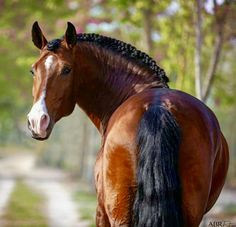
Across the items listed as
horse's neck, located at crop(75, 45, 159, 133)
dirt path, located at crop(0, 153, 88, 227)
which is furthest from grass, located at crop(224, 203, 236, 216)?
horse's neck, located at crop(75, 45, 159, 133)

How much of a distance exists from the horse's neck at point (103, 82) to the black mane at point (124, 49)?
0.07 metres

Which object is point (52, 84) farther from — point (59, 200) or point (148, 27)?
point (59, 200)

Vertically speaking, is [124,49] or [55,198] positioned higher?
[124,49]

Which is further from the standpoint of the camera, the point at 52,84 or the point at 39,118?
the point at 52,84

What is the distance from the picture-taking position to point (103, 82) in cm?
399

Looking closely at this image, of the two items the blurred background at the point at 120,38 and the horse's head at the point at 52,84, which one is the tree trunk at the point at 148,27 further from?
the horse's head at the point at 52,84

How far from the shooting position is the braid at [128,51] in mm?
3855

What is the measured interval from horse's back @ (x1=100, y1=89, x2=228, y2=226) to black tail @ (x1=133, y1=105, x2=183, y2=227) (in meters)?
0.07

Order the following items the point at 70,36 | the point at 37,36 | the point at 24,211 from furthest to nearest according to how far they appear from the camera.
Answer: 1. the point at 24,211
2. the point at 37,36
3. the point at 70,36

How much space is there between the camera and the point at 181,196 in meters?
3.09

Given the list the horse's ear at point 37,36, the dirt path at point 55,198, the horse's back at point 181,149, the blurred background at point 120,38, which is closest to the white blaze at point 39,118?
the horse's back at point 181,149

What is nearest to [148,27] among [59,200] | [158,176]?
[59,200]

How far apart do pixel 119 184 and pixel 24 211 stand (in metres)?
10.4

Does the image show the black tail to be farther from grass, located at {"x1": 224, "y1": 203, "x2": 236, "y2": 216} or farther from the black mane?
grass, located at {"x1": 224, "y1": 203, "x2": 236, "y2": 216}
